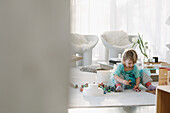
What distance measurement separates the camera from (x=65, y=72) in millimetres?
135

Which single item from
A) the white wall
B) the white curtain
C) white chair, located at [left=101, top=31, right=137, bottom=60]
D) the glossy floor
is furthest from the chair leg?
the white wall

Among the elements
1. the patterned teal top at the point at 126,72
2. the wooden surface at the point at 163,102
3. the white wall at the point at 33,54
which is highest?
the white wall at the point at 33,54

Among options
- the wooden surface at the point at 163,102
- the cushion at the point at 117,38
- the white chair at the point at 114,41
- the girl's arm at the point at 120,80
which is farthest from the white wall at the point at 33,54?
the cushion at the point at 117,38

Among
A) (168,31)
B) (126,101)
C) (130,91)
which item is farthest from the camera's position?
(168,31)

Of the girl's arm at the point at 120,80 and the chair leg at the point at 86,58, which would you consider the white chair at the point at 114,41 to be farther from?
the girl's arm at the point at 120,80

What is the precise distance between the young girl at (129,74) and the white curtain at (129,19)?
125 inches

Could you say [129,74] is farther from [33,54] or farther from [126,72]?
[33,54]

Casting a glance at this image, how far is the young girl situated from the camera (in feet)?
8.14

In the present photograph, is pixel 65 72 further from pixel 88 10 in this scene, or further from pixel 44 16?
pixel 88 10

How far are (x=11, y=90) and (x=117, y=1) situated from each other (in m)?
6.12

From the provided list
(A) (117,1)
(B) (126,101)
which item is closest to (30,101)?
(B) (126,101)

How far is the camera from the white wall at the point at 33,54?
12 centimetres

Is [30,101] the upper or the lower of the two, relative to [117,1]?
lower

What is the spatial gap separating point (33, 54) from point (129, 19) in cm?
619
